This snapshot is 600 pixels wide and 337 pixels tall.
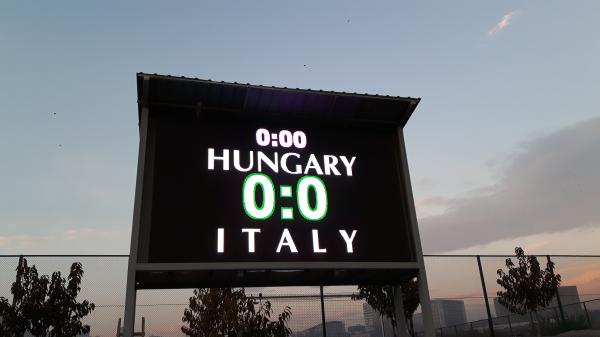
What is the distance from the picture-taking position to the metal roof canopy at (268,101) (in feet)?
30.9

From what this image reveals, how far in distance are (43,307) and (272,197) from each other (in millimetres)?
6733

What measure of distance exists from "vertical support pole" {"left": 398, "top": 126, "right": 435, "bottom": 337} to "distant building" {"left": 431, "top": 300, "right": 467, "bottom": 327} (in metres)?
7.39

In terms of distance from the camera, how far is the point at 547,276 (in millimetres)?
17703

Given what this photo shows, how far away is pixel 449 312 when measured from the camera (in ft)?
56.7

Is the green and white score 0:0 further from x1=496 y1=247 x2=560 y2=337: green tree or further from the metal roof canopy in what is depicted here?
x1=496 y1=247 x2=560 y2=337: green tree

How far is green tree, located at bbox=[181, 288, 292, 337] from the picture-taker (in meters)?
10.4

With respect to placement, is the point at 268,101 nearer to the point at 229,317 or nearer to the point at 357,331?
the point at 229,317

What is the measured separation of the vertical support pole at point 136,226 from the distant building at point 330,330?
7316 millimetres

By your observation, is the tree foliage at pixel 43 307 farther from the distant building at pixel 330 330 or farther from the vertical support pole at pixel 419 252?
the vertical support pole at pixel 419 252

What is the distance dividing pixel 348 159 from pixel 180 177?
11.8 ft

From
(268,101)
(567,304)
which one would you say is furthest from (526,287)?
(268,101)

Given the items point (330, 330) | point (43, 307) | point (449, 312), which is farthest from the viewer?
point (449, 312)

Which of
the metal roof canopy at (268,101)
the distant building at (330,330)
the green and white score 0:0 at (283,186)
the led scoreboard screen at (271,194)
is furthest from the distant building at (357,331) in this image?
the metal roof canopy at (268,101)

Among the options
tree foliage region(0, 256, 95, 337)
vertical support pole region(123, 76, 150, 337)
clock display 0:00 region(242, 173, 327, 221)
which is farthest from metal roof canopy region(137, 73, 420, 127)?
tree foliage region(0, 256, 95, 337)
